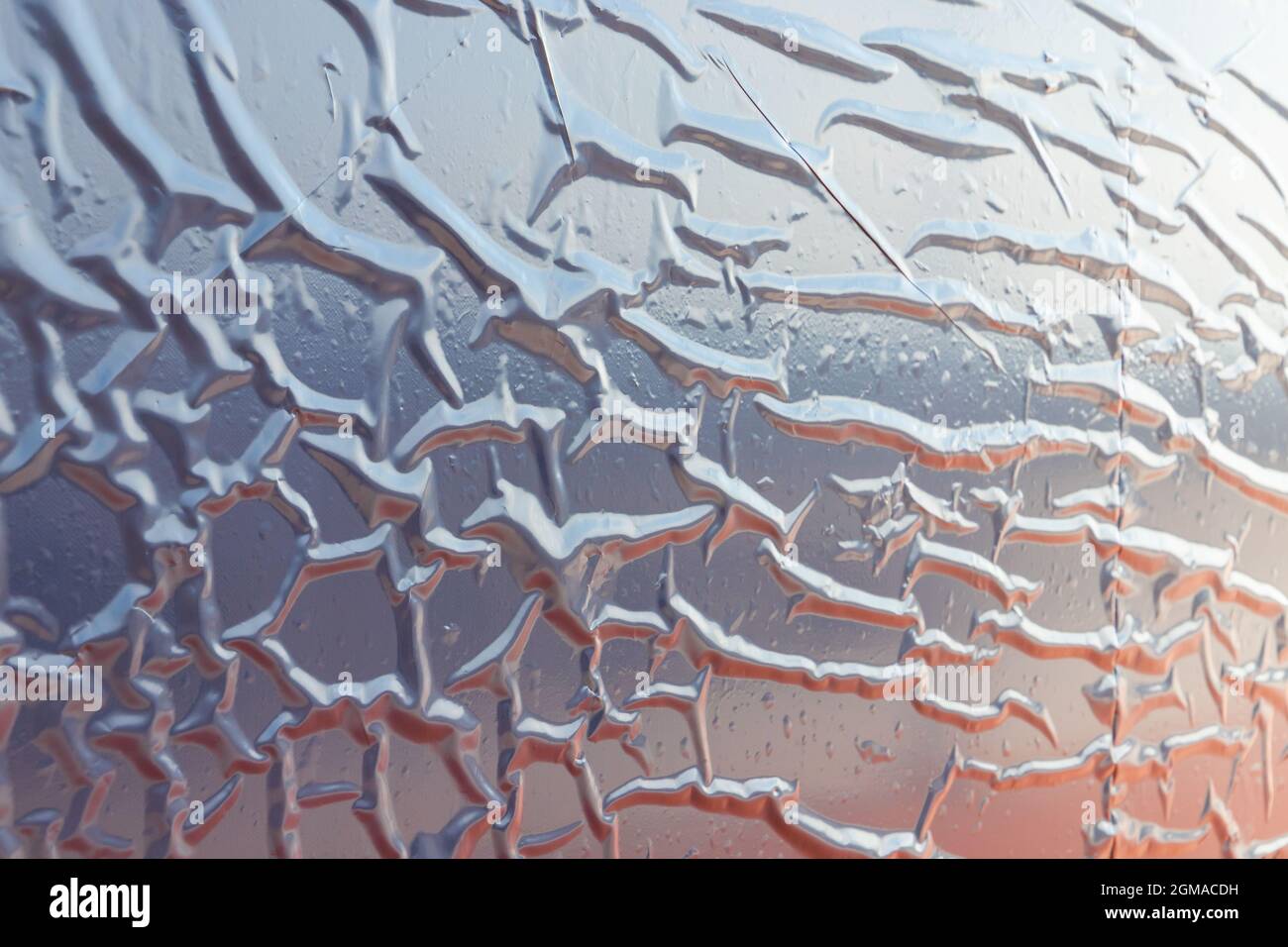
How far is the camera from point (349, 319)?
3.16 feet

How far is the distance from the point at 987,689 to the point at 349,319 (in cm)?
85

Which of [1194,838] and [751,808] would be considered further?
[1194,838]

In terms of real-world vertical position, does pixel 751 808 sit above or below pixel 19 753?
below

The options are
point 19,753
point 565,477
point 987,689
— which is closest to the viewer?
point 19,753

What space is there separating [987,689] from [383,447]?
762mm

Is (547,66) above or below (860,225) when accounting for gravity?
above

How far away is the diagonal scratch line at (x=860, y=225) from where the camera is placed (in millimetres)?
1060

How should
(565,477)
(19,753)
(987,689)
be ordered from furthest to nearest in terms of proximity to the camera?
(987,689), (565,477), (19,753)

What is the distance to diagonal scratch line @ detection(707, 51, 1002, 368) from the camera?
3.48 feet

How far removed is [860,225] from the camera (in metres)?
1.09

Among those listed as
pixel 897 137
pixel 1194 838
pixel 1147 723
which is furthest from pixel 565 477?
pixel 1194 838
